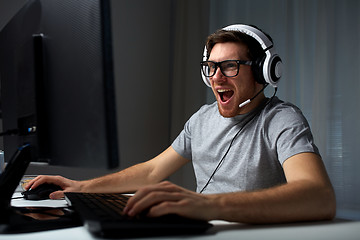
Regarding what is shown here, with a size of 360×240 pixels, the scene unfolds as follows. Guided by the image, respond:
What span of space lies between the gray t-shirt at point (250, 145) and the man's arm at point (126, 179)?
128 millimetres

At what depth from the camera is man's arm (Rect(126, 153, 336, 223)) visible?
66cm

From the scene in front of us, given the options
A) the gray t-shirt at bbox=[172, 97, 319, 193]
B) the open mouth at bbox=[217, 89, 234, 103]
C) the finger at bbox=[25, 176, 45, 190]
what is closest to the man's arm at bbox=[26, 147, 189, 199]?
the finger at bbox=[25, 176, 45, 190]

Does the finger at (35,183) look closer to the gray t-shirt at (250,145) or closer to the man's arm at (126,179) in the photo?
the man's arm at (126,179)

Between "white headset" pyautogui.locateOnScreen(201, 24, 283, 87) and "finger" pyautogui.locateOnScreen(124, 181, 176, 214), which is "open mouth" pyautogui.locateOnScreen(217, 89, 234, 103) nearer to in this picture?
"white headset" pyautogui.locateOnScreen(201, 24, 283, 87)

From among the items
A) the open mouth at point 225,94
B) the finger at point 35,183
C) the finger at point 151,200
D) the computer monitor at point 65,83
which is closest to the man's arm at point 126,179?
the finger at point 35,183

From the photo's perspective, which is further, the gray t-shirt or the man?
the gray t-shirt

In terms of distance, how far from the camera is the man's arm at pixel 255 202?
0.66 meters

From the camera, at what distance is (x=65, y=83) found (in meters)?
0.64

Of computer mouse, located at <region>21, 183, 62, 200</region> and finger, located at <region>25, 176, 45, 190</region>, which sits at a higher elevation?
finger, located at <region>25, 176, 45, 190</region>

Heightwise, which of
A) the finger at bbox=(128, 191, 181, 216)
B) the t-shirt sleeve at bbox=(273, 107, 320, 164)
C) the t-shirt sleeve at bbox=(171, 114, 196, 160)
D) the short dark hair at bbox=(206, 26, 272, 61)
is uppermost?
the short dark hair at bbox=(206, 26, 272, 61)

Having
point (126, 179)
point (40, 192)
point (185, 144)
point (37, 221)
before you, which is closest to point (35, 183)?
point (40, 192)

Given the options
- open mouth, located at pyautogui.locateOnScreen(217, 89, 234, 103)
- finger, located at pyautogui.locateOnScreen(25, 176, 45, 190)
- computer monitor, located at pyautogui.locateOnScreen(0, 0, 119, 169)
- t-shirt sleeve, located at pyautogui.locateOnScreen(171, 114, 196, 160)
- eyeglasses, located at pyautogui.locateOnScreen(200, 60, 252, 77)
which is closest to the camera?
computer monitor, located at pyautogui.locateOnScreen(0, 0, 119, 169)

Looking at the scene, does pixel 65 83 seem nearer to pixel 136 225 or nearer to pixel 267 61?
pixel 136 225

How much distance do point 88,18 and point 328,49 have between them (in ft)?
6.84
